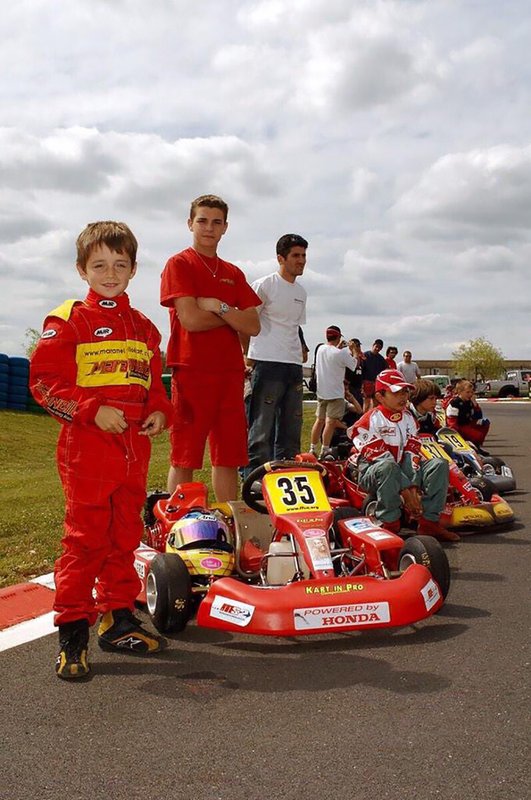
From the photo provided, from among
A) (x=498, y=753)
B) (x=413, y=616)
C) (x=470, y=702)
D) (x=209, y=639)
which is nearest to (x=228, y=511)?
(x=209, y=639)

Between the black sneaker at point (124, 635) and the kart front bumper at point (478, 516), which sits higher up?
the kart front bumper at point (478, 516)

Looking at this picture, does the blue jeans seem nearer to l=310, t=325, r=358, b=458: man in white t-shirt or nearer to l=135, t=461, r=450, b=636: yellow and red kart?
l=135, t=461, r=450, b=636: yellow and red kart

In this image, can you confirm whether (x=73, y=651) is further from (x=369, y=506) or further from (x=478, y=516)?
(x=478, y=516)

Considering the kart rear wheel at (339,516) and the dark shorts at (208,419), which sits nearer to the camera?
the kart rear wheel at (339,516)

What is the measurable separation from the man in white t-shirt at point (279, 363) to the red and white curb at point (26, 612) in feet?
6.68

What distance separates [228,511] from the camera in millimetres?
4500

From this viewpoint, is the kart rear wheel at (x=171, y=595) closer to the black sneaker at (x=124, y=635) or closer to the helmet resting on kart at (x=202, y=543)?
the black sneaker at (x=124, y=635)

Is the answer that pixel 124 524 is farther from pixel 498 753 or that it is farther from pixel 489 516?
pixel 489 516

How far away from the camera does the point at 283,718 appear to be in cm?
272

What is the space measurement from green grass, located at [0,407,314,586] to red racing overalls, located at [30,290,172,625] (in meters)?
1.23

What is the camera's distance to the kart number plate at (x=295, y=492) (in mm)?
4027

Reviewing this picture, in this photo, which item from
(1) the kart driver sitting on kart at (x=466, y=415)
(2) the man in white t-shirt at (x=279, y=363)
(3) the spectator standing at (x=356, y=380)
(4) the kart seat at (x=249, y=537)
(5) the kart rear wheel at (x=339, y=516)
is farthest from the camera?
(3) the spectator standing at (x=356, y=380)

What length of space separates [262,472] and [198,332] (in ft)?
3.59

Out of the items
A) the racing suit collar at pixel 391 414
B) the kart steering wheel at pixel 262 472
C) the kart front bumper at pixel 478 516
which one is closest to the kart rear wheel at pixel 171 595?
the kart steering wheel at pixel 262 472
